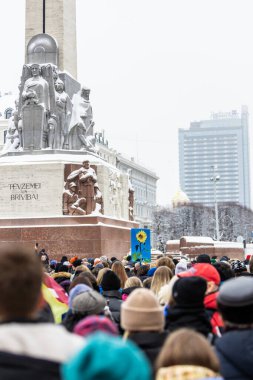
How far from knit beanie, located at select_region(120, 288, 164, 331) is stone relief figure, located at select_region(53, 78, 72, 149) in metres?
22.0

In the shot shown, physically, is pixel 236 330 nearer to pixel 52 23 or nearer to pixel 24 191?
pixel 24 191

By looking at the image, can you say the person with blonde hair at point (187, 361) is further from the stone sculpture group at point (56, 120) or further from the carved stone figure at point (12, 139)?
the carved stone figure at point (12, 139)

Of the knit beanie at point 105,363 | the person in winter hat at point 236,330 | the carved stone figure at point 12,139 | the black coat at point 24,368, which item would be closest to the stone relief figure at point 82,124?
the carved stone figure at point 12,139

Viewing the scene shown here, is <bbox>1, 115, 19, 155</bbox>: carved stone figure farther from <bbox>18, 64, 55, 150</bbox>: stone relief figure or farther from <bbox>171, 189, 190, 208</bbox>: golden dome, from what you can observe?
<bbox>171, 189, 190, 208</bbox>: golden dome

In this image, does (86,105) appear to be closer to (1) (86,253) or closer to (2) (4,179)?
(2) (4,179)

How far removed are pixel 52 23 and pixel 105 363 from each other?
27.1m

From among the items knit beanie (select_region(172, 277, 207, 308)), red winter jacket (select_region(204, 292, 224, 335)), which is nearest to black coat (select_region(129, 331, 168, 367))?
knit beanie (select_region(172, 277, 207, 308))

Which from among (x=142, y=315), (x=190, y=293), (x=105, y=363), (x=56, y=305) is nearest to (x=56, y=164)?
(x=56, y=305)

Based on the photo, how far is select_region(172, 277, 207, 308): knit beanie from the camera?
213 inches

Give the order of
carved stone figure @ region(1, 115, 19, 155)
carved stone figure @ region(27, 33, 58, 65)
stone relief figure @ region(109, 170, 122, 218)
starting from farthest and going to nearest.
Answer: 1. stone relief figure @ region(109, 170, 122, 218)
2. carved stone figure @ region(27, 33, 58, 65)
3. carved stone figure @ region(1, 115, 19, 155)

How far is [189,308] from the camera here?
5430mm

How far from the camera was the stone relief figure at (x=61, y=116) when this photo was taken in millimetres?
26719

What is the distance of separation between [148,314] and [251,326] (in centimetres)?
71

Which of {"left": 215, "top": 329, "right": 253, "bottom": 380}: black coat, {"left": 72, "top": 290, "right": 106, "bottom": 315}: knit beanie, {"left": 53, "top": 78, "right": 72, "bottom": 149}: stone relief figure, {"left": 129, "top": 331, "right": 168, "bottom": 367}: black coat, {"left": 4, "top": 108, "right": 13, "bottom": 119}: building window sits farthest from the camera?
{"left": 4, "top": 108, "right": 13, "bottom": 119}: building window
